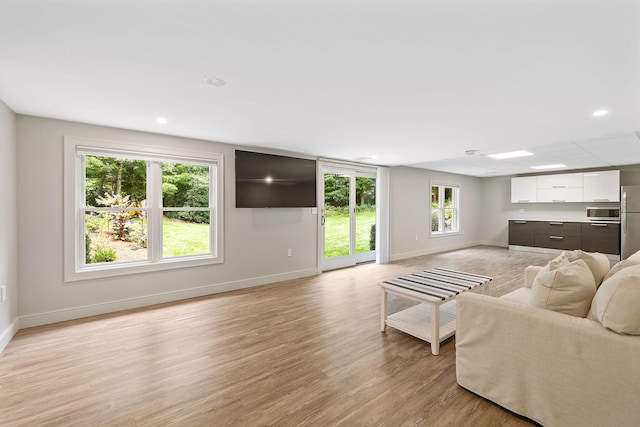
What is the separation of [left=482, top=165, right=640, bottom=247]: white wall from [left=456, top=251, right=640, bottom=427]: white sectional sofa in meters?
7.10

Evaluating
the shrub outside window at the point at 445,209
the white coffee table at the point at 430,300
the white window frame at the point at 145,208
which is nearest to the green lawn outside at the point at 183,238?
the white window frame at the point at 145,208

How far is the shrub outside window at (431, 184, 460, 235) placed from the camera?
795 cm

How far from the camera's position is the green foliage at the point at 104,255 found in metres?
3.50

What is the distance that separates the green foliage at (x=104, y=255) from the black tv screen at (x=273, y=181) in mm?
1659

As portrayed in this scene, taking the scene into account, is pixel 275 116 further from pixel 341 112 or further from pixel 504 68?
pixel 504 68

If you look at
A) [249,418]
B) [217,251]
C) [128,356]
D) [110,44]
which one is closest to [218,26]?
[110,44]

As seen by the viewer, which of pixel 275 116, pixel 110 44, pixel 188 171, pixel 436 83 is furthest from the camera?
pixel 188 171

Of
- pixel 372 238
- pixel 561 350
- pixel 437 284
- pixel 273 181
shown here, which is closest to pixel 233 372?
pixel 437 284

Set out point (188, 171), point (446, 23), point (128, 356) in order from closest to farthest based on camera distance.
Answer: point (446, 23) → point (128, 356) → point (188, 171)

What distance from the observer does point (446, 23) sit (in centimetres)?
151

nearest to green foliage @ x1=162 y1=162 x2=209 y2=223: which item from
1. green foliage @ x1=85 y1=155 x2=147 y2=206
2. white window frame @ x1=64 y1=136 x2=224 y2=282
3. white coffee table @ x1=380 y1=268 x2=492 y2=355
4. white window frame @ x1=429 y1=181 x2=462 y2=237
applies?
white window frame @ x1=64 y1=136 x2=224 y2=282

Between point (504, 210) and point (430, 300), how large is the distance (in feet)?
25.8

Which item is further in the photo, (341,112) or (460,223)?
(460,223)

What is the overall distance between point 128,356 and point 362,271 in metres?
4.00
